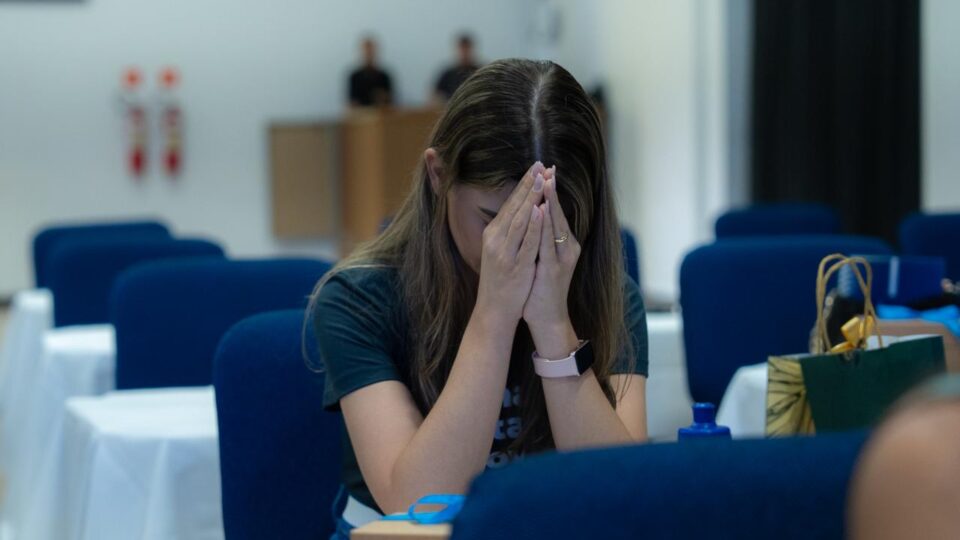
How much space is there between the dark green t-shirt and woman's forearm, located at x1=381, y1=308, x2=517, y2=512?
0.36ft

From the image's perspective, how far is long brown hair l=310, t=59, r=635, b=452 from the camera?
1656 millimetres

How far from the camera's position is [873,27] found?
736 centimetres

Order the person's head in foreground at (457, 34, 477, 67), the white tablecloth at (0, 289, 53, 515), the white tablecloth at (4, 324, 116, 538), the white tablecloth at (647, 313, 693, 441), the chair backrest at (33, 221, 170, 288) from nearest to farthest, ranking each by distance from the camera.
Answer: the white tablecloth at (647, 313, 693, 441), the white tablecloth at (4, 324, 116, 538), the white tablecloth at (0, 289, 53, 515), the chair backrest at (33, 221, 170, 288), the person's head in foreground at (457, 34, 477, 67)

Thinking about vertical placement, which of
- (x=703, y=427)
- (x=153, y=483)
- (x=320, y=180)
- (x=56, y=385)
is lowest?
(x=320, y=180)

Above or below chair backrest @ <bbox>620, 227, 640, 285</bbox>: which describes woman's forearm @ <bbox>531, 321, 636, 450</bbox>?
above

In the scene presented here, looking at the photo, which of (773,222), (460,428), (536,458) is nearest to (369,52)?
(773,222)

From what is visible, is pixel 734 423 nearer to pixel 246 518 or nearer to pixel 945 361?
pixel 945 361

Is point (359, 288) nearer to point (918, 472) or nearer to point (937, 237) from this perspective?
point (918, 472)

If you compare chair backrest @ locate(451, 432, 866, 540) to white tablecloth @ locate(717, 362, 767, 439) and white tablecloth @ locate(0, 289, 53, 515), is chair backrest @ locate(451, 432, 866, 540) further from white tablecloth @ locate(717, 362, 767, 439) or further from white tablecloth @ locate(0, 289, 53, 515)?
white tablecloth @ locate(0, 289, 53, 515)

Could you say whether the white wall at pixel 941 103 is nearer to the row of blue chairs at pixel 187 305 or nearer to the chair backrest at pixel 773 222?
the chair backrest at pixel 773 222

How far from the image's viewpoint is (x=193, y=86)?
11.6m

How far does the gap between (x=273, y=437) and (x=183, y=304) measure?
1060mm

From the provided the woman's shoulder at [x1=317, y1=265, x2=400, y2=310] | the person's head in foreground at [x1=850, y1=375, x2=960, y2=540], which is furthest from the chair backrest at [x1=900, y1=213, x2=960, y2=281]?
the person's head in foreground at [x1=850, y1=375, x2=960, y2=540]

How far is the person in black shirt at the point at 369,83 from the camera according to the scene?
11.7m
